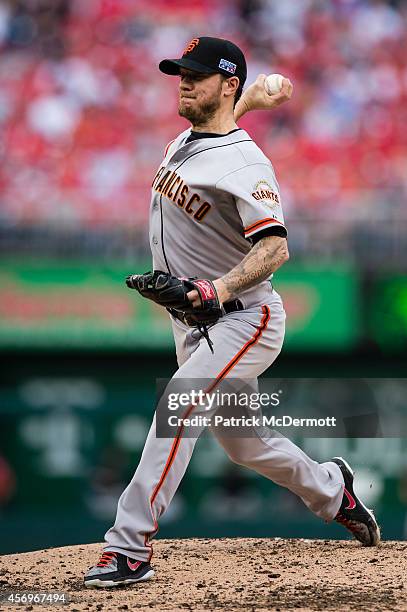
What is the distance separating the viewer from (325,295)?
26.5 feet

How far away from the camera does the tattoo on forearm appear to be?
3.40 meters

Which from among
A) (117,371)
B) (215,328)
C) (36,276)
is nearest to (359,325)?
(117,371)

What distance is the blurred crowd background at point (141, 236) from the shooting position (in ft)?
21.7

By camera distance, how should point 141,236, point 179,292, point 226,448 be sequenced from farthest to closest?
point 141,236, point 226,448, point 179,292

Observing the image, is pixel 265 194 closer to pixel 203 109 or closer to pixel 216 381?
pixel 203 109

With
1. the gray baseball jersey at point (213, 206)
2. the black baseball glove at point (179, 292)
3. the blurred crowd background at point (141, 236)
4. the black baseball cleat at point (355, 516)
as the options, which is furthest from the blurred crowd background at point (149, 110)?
the black baseball glove at point (179, 292)

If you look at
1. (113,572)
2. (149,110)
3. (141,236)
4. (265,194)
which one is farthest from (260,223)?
(149,110)

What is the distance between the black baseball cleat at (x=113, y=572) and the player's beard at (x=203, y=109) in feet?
4.95

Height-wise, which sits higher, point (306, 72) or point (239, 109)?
point (306, 72)

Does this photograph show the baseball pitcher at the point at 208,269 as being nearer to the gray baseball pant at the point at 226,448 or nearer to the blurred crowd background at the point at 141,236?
the gray baseball pant at the point at 226,448

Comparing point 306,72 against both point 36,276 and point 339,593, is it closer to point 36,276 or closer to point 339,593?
point 36,276

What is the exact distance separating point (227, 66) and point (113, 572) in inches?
68.9

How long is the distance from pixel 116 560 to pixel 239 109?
177 centimetres

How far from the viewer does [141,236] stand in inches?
320
